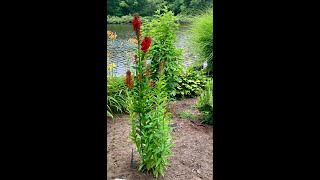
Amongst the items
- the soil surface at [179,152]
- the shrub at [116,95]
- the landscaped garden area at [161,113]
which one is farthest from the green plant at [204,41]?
the shrub at [116,95]

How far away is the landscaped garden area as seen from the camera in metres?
2.49

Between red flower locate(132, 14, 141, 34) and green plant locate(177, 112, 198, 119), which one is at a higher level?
red flower locate(132, 14, 141, 34)

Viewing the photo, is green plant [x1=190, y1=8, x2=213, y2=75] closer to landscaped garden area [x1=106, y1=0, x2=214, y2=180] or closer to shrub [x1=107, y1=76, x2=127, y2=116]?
landscaped garden area [x1=106, y1=0, x2=214, y2=180]

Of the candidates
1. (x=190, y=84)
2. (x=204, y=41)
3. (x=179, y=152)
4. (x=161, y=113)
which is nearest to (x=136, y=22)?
(x=161, y=113)

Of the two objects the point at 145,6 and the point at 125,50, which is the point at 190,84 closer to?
the point at 125,50

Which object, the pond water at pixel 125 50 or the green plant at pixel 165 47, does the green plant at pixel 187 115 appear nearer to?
the green plant at pixel 165 47

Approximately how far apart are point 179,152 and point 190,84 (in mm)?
2454

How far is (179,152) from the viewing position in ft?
11.0

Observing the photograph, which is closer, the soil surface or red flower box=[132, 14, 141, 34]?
red flower box=[132, 14, 141, 34]

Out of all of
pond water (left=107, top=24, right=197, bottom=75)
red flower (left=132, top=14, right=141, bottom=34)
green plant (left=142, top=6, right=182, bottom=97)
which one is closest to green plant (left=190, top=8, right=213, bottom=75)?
pond water (left=107, top=24, right=197, bottom=75)

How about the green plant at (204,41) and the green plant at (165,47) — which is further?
the green plant at (204,41)

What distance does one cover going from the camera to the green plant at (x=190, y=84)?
217 inches
